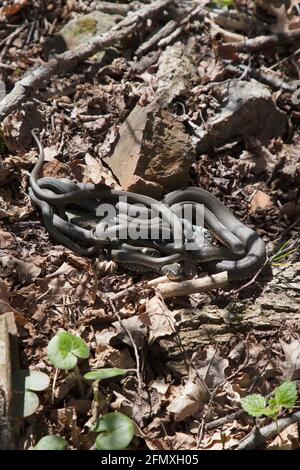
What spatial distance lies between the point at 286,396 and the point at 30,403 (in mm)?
1877

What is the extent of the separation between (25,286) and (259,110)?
12.6ft

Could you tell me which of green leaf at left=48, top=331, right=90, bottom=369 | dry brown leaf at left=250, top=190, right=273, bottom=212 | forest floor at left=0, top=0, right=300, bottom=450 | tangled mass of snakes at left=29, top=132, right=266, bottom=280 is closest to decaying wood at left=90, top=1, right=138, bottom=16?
forest floor at left=0, top=0, right=300, bottom=450

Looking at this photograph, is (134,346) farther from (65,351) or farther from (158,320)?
(65,351)

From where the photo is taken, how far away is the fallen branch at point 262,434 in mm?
4090

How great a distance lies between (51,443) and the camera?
12.3 ft

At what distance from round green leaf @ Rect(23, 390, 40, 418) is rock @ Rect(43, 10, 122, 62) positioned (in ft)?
16.1

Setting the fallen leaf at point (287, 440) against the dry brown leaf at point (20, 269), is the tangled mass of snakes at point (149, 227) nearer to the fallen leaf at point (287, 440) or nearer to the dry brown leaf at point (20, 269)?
the dry brown leaf at point (20, 269)

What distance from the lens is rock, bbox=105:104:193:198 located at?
20.3ft

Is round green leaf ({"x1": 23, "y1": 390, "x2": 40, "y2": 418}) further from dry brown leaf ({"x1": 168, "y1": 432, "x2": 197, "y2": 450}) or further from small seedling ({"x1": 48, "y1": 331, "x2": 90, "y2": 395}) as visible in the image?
dry brown leaf ({"x1": 168, "y1": 432, "x2": 197, "y2": 450})

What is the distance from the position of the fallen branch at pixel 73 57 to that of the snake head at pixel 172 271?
260 centimetres

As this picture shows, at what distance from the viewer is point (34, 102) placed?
6.79m

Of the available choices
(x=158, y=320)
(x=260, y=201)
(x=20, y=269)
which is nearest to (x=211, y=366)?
(x=158, y=320)

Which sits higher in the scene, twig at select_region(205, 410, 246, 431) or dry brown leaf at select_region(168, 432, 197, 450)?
dry brown leaf at select_region(168, 432, 197, 450)

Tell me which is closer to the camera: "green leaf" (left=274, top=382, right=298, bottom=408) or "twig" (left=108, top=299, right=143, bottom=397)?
"green leaf" (left=274, top=382, right=298, bottom=408)
